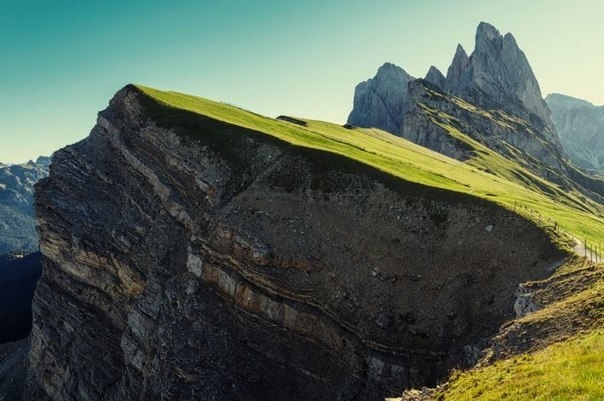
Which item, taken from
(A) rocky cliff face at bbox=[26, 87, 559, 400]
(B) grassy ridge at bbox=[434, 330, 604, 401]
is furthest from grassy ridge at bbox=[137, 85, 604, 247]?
(B) grassy ridge at bbox=[434, 330, 604, 401]

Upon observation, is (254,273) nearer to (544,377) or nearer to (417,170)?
(417,170)

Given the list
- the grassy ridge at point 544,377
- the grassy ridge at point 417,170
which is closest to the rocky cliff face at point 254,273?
the grassy ridge at point 417,170

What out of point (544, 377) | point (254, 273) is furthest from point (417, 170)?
point (544, 377)

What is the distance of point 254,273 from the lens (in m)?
48.3

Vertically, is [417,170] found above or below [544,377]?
above

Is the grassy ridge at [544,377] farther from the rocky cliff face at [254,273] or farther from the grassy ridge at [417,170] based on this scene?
the grassy ridge at [417,170]

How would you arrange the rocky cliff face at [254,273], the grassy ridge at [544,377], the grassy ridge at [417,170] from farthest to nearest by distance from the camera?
the grassy ridge at [417,170]
the rocky cliff face at [254,273]
the grassy ridge at [544,377]

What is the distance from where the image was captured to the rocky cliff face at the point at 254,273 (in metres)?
41.2

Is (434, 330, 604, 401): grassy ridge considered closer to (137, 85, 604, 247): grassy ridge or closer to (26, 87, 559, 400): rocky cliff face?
(26, 87, 559, 400): rocky cliff face

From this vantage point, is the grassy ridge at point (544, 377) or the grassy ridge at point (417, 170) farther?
the grassy ridge at point (417, 170)

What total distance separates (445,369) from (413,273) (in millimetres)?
9332

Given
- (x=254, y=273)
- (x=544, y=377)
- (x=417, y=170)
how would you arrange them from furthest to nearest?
(x=417, y=170) < (x=254, y=273) < (x=544, y=377)

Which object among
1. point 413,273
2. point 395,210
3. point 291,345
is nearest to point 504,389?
point 413,273

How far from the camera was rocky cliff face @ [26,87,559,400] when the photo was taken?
135 ft
